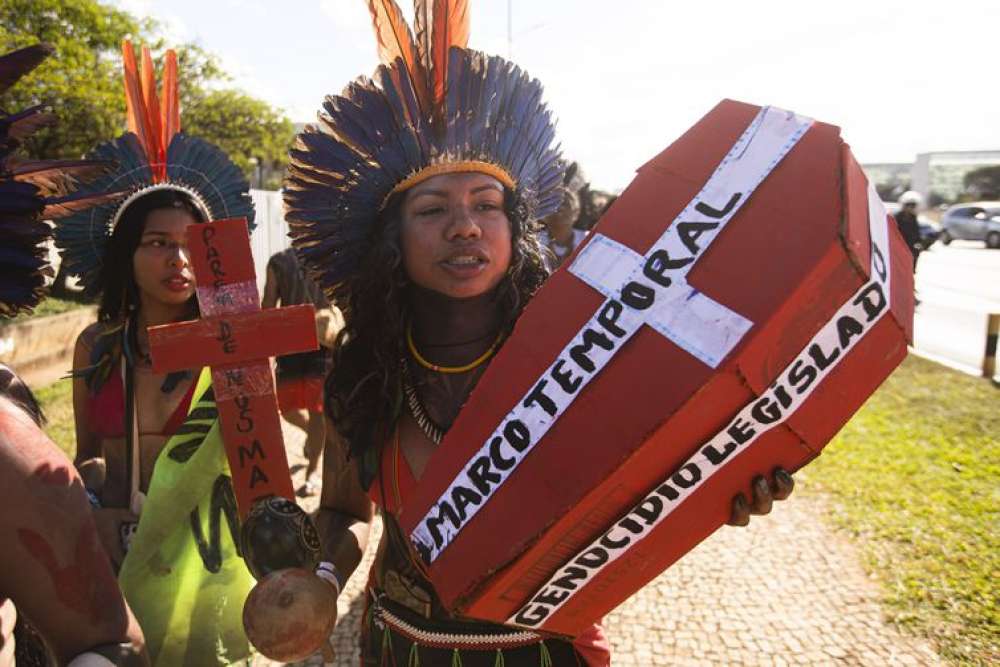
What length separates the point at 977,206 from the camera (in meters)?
26.8

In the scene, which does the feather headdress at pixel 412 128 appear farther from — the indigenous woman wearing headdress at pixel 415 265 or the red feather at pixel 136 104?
the red feather at pixel 136 104

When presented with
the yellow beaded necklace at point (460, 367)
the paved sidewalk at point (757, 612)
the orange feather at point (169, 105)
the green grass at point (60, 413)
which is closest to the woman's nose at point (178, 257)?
the orange feather at point (169, 105)

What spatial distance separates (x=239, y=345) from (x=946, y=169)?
187ft

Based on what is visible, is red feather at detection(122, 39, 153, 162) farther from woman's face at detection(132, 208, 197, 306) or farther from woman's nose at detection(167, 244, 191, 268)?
woman's nose at detection(167, 244, 191, 268)

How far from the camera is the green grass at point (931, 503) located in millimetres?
3398

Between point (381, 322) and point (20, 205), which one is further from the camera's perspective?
point (381, 322)

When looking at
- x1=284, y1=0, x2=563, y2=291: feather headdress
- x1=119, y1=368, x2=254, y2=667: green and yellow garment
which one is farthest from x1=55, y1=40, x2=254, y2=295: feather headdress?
x1=284, y1=0, x2=563, y2=291: feather headdress

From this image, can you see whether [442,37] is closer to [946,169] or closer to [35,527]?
[35,527]

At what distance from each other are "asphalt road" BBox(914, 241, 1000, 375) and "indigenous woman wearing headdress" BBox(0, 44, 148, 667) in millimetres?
8950

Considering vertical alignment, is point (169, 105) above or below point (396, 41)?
below

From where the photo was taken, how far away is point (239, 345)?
155 centimetres

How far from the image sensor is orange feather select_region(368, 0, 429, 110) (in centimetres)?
170

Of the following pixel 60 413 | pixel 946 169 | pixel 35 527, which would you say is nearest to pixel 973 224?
pixel 946 169

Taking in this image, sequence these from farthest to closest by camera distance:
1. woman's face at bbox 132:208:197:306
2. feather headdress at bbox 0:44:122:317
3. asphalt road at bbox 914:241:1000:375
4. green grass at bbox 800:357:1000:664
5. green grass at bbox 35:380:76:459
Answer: asphalt road at bbox 914:241:1000:375 < green grass at bbox 35:380:76:459 < green grass at bbox 800:357:1000:664 < woman's face at bbox 132:208:197:306 < feather headdress at bbox 0:44:122:317
